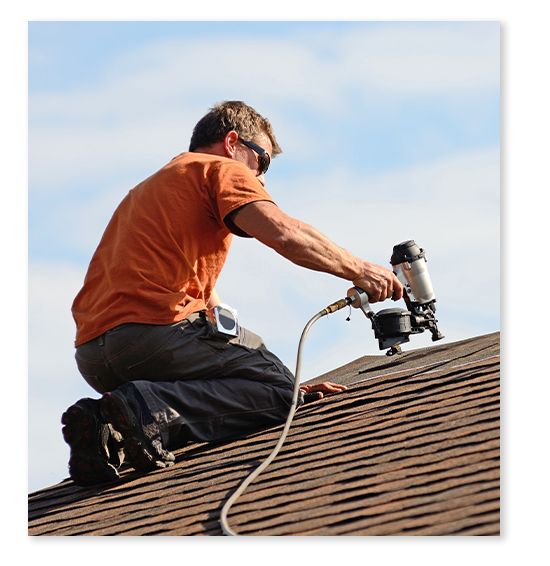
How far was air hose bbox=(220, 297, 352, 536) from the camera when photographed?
3941 millimetres

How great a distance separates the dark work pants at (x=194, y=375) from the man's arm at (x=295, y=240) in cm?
45

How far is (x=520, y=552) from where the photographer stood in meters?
3.82

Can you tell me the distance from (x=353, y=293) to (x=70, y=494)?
141 centimetres

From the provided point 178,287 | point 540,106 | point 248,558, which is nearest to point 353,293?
point 178,287

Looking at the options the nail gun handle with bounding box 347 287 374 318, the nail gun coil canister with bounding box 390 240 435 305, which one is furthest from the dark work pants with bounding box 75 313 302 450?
the nail gun coil canister with bounding box 390 240 435 305

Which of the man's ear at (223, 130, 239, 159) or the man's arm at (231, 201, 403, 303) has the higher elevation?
the man's ear at (223, 130, 239, 159)

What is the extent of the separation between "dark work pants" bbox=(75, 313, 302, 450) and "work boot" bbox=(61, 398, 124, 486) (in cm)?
21

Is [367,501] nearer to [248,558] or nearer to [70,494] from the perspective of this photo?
[248,558]

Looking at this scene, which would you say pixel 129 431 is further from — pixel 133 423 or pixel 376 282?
pixel 376 282

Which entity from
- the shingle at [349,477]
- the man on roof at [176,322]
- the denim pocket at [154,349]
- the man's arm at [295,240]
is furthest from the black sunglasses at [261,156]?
the shingle at [349,477]

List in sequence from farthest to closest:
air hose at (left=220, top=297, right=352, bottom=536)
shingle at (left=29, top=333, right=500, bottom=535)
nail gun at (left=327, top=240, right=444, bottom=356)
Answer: nail gun at (left=327, top=240, right=444, bottom=356) < air hose at (left=220, top=297, right=352, bottom=536) < shingle at (left=29, top=333, right=500, bottom=535)

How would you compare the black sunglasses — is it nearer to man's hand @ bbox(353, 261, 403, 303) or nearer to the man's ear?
the man's ear

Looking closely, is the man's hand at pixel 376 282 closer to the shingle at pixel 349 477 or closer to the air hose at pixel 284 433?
the air hose at pixel 284 433
